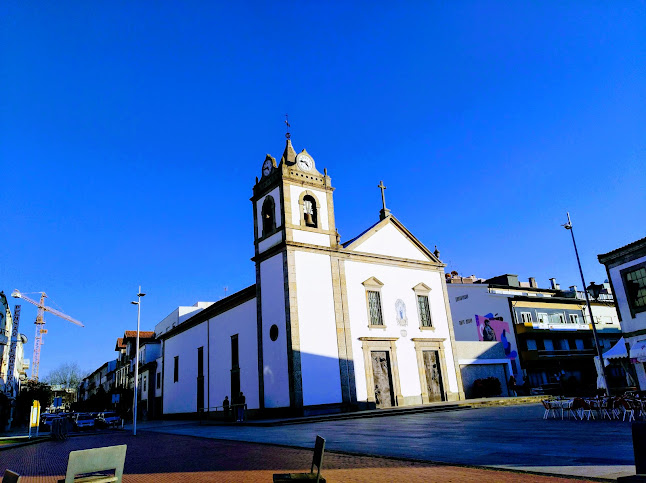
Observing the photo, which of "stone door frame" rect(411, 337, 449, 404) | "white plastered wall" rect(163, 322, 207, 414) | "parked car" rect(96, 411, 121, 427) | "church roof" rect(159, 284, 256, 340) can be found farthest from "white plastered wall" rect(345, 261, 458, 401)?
"parked car" rect(96, 411, 121, 427)

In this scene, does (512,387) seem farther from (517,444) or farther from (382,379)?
(517,444)

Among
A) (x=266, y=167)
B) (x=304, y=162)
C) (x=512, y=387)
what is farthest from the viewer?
(x=512, y=387)

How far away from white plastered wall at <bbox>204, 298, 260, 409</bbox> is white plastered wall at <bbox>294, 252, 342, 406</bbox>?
4.17m

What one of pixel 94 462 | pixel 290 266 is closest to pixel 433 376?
pixel 290 266

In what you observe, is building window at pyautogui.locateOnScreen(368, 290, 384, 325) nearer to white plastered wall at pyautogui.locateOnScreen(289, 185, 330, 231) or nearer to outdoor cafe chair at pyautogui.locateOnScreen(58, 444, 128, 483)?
white plastered wall at pyautogui.locateOnScreen(289, 185, 330, 231)

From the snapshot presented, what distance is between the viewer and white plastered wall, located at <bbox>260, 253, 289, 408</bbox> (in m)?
26.2

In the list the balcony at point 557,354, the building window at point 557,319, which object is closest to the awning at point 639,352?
the balcony at point 557,354

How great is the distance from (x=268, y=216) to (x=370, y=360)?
1090 centimetres

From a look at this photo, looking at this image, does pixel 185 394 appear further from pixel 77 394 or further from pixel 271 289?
pixel 77 394

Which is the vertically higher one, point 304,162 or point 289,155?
point 289,155

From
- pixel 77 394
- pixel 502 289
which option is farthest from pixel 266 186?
pixel 77 394

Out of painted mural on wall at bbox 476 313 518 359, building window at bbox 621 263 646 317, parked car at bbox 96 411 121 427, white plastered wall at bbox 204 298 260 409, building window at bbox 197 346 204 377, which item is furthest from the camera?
painted mural on wall at bbox 476 313 518 359

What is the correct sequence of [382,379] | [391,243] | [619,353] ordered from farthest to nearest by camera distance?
[391,243]
[382,379]
[619,353]

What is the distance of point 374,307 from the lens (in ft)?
98.9
